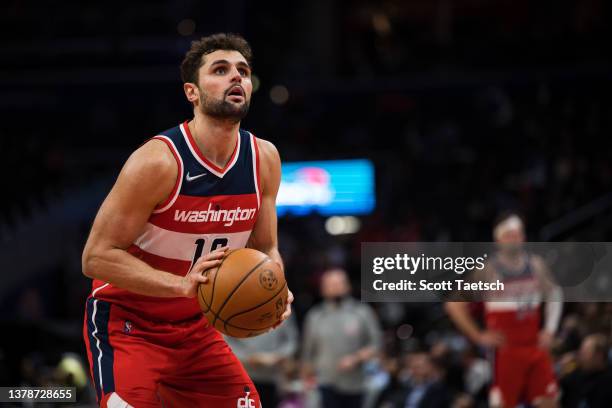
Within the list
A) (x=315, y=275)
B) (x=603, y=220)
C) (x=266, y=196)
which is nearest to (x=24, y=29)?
(x=315, y=275)

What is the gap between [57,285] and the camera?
60.3 ft

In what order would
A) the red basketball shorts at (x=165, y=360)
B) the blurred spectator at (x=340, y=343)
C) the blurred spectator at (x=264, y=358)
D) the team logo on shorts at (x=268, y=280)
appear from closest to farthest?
the team logo on shorts at (x=268, y=280) < the red basketball shorts at (x=165, y=360) < the blurred spectator at (x=264, y=358) < the blurred spectator at (x=340, y=343)

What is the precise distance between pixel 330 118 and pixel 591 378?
508 inches

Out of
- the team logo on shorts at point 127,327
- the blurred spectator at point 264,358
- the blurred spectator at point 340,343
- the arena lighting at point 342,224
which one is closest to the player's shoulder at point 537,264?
the blurred spectator at point 340,343

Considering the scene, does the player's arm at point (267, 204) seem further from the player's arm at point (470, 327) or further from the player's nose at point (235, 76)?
the player's arm at point (470, 327)

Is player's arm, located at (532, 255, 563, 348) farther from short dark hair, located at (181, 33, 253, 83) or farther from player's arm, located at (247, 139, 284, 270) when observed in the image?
short dark hair, located at (181, 33, 253, 83)

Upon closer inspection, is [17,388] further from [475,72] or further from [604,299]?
[475,72]

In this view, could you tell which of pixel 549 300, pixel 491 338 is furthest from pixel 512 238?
pixel 491 338

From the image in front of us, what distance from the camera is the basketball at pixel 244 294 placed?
13.9 ft

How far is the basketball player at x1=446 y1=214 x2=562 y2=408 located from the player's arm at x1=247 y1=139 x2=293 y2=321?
11.6 feet

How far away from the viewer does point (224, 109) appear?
4566 mm

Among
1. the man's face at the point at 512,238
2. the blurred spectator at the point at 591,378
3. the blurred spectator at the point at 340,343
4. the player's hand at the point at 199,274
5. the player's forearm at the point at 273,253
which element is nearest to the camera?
the player's hand at the point at 199,274

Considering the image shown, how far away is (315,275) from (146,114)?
5.92 metres

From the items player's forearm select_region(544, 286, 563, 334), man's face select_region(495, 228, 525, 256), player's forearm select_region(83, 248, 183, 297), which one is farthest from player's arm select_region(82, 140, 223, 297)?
player's forearm select_region(544, 286, 563, 334)
